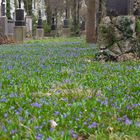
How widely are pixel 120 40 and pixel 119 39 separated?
38mm

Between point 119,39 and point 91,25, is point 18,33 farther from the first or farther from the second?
point 119,39

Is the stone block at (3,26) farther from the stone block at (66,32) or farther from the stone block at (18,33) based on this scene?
the stone block at (66,32)

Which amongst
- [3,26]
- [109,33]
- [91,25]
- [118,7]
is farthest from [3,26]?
[109,33]

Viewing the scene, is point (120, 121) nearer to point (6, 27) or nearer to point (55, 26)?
point (6, 27)

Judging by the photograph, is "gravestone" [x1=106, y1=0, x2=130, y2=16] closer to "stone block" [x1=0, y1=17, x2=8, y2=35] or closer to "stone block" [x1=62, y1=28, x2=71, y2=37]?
"stone block" [x1=0, y1=17, x2=8, y2=35]

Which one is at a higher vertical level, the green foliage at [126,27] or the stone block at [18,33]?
the green foliage at [126,27]

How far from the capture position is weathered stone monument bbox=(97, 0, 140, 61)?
39.1 ft

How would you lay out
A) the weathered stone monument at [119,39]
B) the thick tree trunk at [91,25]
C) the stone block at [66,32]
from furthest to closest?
the stone block at [66,32], the thick tree trunk at [91,25], the weathered stone monument at [119,39]

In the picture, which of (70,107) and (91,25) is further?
(91,25)

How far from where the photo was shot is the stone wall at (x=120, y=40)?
11922mm

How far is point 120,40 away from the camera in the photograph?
12094mm

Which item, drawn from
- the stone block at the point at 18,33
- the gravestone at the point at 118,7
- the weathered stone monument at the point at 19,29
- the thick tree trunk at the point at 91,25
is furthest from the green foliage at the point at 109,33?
the stone block at the point at 18,33

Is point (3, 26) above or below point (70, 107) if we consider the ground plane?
above

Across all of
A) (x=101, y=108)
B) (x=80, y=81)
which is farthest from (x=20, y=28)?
(x=101, y=108)
